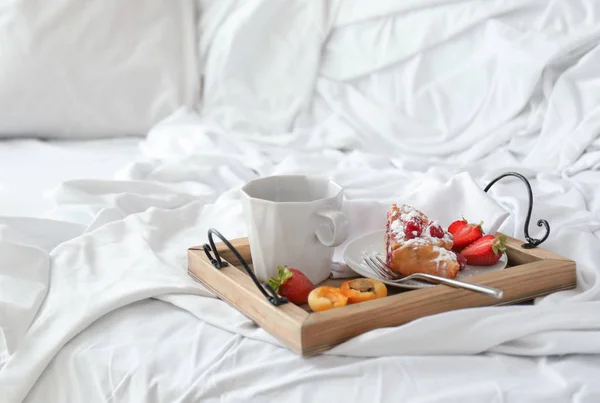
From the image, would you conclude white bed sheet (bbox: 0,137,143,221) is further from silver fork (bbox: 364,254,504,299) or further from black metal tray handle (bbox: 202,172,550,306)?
silver fork (bbox: 364,254,504,299)

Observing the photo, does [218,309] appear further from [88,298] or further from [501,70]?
[501,70]

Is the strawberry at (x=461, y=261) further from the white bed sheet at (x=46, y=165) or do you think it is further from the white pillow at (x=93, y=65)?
the white pillow at (x=93, y=65)

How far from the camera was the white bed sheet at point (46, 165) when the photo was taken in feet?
3.98

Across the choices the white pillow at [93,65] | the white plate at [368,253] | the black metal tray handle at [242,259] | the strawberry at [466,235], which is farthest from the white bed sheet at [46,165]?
the strawberry at [466,235]

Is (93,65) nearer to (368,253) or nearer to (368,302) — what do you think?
(368,253)

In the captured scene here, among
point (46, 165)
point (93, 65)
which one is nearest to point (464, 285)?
point (46, 165)

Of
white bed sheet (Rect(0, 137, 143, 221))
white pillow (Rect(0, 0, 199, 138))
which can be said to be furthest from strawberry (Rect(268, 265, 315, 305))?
white pillow (Rect(0, 0, 199, 138))

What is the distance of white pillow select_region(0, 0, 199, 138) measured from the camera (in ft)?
5.35

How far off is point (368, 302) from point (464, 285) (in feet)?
0.32

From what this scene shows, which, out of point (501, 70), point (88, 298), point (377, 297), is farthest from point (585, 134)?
point (88, 298)

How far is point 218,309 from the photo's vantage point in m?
0.76

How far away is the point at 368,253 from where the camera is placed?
0.85m

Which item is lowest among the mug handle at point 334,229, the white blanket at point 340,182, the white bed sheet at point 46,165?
the white bed sheet at point 46,165

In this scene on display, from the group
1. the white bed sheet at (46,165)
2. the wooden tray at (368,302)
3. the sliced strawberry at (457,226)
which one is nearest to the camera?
the wooden tray at (368,302)
